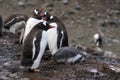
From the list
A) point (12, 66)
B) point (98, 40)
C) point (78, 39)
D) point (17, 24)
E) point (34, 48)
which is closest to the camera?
point (34, 48)

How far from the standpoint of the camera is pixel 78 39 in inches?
672

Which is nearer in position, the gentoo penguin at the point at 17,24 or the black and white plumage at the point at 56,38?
the black and white plumage at the point at 56,38

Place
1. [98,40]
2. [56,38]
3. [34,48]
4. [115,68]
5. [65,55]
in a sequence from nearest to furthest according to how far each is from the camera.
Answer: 1. [34,48]
2. [65,55]
3. [115,68]
4. [56,38]
5. [98,40]

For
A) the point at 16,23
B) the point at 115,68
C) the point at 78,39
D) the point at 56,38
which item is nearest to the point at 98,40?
the point at 78,39

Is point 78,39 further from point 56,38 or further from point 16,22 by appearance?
point 56,38

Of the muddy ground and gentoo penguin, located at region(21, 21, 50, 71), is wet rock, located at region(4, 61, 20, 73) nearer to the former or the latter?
the muddy ground

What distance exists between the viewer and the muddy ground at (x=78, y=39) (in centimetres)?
967

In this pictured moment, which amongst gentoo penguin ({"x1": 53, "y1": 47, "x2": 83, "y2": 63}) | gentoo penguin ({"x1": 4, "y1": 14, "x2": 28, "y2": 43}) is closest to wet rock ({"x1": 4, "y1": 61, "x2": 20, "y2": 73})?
gentoo penguin ({"x1": 53, "y1": 47, "x2": 83, "y2": 63})

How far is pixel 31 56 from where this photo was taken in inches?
368

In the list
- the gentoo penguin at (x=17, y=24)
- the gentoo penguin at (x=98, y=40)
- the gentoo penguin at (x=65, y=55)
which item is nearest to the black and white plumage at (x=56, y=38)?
the gentoo penguin at (x=65, y=55)

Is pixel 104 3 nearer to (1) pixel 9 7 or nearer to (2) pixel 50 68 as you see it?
(1) pixel 9 7

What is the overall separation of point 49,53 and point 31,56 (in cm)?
178

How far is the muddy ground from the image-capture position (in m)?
9.67

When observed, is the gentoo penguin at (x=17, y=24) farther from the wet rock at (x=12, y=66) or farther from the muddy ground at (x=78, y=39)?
the wet rock at (x=12, y=66)
